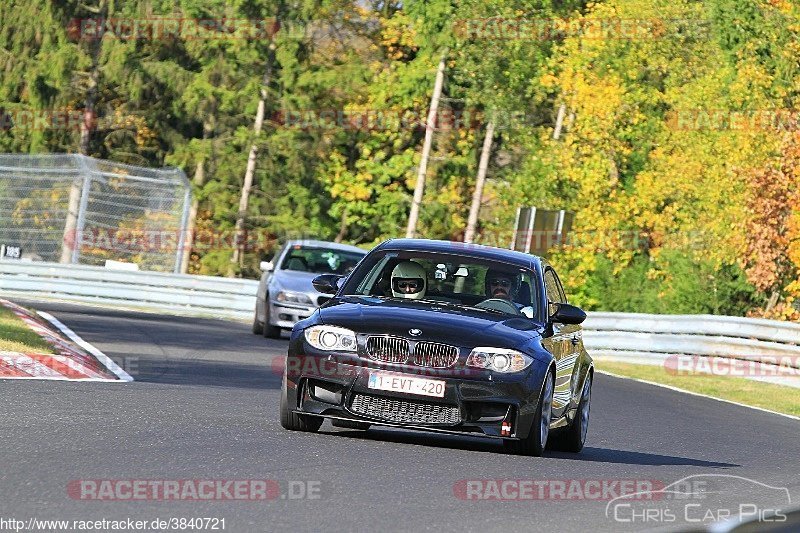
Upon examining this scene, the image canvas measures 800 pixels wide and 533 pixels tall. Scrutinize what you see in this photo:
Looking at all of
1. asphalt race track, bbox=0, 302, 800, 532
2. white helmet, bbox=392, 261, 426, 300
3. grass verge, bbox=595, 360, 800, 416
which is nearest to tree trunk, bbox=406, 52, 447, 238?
grass verge, bbox=595, 360, 800, 416

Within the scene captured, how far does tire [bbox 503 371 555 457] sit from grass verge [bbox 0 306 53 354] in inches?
257

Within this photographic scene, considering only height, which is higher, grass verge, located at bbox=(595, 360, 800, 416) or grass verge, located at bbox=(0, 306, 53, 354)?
grass verge, located at bbox=(0, 306, 53, 354)

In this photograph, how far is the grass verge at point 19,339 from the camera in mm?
17500

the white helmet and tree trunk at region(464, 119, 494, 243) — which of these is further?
tree trunk at region(464, 119, 494, 243)

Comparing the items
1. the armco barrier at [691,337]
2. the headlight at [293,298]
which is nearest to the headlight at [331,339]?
the headlight at [293,298]

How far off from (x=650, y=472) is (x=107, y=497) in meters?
4.73

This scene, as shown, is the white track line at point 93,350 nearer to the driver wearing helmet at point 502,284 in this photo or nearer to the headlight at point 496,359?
the driver wearing helmet at point 502,284

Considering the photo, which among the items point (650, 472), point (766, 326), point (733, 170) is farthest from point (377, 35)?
point (650, 472)

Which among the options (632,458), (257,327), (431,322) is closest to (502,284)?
(431,322)

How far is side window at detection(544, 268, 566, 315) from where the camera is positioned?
43.7ft

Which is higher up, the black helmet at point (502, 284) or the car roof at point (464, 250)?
the car roof at point (464, 250)

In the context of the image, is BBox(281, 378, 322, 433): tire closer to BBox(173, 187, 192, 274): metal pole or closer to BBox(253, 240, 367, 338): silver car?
BBox(253, 240, 367, 338): silver car

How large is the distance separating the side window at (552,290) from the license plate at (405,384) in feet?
5.74

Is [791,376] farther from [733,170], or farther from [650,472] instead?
[733,170]
